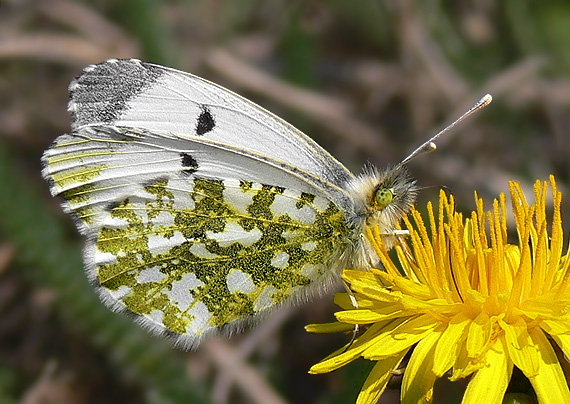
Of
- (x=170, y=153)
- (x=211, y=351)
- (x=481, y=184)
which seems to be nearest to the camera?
(x=170, y=153)

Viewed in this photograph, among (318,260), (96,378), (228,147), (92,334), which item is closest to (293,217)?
(318,260)

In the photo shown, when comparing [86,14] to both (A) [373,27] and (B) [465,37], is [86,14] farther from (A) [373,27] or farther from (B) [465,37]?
(B) [465,37]

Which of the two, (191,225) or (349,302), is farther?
(191,225)

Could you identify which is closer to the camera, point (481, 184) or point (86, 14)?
point (481, 184)

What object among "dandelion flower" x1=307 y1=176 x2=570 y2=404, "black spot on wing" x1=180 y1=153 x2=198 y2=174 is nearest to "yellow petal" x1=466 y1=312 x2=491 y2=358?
"dandelion flower" x1=307 y1=176 x2=570 y2=404

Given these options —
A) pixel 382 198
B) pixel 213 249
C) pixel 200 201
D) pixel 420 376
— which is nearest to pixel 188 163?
pixel 200 201

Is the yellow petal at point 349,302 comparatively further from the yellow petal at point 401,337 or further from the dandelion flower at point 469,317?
the yellow petal at point 401,337

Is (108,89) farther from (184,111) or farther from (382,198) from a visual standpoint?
(382,198)
